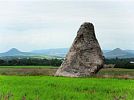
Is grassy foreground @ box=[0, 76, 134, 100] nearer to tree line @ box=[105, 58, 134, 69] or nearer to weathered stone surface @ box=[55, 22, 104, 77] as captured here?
weathered stone surface @ box=[55, 22, 104, 77]

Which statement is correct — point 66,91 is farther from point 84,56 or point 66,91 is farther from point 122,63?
point 122,63

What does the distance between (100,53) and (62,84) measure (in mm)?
12157

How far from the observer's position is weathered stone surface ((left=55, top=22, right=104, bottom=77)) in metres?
29.2

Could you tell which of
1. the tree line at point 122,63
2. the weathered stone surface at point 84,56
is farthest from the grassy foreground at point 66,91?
the tree line at point 122,63

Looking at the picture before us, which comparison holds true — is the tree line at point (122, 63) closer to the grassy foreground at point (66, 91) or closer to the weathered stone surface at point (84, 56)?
the weathered stone surface at point (84, 56)

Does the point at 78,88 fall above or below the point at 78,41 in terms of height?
below

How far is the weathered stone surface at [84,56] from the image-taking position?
29219mm

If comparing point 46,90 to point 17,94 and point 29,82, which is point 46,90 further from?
point 29,82

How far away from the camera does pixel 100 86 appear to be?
1888 cm

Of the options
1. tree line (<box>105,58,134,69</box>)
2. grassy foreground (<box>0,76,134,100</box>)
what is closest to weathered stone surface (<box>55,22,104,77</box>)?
grassy foreground (<box>0,76,134,100</box>)

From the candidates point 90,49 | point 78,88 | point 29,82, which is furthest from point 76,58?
point 78,88

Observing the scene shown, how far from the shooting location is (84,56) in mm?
30641

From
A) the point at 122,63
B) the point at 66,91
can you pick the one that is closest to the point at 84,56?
the point at 66,91

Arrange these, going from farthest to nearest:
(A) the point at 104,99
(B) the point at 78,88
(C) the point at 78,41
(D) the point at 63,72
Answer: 1. (C) the point at 78,41
2. (D) the point at 63,72
3. (B) the point at 78,88
4. (A) the point at 104,99
